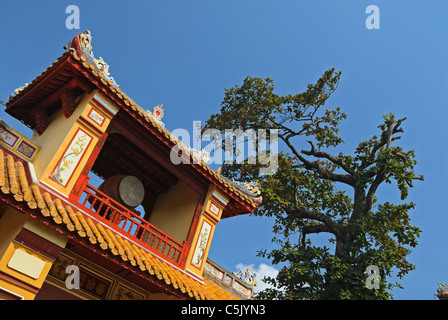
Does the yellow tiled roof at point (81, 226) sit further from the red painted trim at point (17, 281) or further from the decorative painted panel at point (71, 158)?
the red painted trim at point (17, 281)

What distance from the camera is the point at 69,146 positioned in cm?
720

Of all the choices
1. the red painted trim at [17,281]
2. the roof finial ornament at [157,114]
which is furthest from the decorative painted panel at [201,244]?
the red painted trim at [17,281]

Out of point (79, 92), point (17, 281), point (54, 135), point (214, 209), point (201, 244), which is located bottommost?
point (17, 281)

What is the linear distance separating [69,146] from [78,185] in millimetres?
795

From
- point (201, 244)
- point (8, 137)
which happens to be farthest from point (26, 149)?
point (201, 244)

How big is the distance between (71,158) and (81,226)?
1736 millimetres

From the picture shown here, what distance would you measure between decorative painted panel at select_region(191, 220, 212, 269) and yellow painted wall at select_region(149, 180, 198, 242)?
383 millimetres

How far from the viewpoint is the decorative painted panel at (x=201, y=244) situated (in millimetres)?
8961

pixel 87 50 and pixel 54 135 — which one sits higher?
pixel 87 50

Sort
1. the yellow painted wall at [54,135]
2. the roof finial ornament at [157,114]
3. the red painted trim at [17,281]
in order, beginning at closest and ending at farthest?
the red painted trim at [17,281]
the yellow painted wall at [54,135]
the roof finial ornament at [157,114]

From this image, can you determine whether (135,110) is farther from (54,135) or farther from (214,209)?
(214,209)

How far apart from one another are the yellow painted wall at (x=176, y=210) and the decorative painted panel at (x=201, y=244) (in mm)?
383

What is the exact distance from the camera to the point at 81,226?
607 cm
